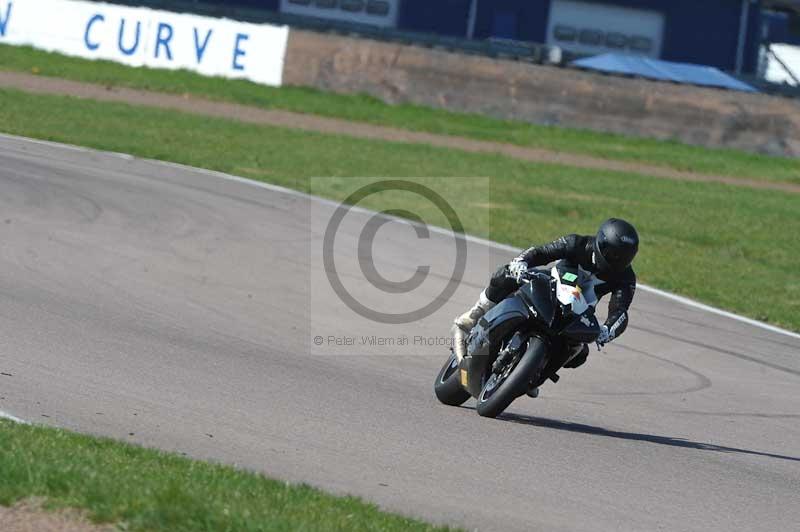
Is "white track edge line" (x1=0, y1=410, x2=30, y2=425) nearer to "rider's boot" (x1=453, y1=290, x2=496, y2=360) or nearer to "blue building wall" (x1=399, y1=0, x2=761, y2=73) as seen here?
"rider's boot" (x1=453, y1=290, x2=496, y2=360)

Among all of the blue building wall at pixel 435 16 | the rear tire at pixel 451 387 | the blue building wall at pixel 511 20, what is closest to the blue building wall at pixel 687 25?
the blue building wall at pixel 511 20

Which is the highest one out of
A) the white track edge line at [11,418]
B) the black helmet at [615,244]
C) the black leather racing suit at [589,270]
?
the black helmet at [615,244]

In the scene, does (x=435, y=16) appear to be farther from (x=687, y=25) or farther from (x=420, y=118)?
(x=420, y=118)

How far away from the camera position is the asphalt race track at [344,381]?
7.09m

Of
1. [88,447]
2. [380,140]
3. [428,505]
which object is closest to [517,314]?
[428,505]

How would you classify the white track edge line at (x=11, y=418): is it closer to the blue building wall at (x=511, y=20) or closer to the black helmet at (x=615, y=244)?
the black helmet at (x=615, y=244)

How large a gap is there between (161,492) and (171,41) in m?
23.4

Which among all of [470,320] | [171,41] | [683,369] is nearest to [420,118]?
[171,41]

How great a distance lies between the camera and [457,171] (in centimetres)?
2250

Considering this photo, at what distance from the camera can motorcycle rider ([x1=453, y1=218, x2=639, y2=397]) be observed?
27.4ft

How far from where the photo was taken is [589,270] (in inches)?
338

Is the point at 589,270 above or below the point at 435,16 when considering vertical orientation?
below

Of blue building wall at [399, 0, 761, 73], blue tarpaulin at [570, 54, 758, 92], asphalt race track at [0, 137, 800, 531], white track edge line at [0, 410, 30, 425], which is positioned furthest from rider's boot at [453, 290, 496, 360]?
blue building wall at [399, 0, 761, 73]

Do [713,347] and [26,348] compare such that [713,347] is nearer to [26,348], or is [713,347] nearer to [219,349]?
[219,349]
